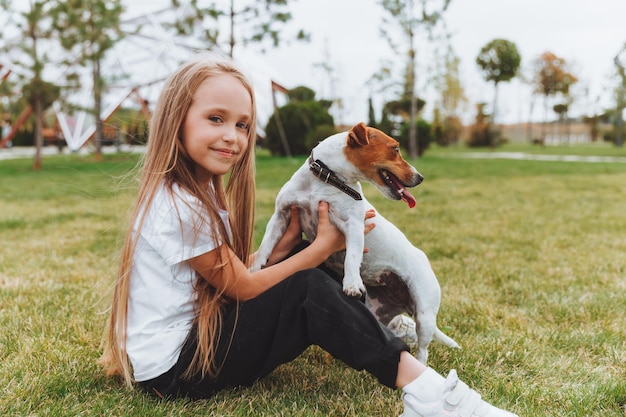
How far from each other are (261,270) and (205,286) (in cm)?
21

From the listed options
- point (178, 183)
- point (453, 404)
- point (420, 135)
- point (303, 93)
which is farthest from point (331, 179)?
point (303, 93)

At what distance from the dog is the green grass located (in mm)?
355

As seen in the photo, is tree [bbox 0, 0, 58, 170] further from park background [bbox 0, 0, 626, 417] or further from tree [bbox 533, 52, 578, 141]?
tree [bbox 533, 52, 578, 141]

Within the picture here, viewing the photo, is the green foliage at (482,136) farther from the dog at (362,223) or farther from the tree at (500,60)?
the dog at (362,223)

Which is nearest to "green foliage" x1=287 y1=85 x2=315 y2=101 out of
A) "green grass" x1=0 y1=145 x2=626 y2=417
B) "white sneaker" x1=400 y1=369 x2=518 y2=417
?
"green grass" x1=0 y1=145 x2=626 y2=417

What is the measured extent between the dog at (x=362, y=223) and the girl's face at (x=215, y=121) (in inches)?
12.6

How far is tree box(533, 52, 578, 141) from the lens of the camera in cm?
3494

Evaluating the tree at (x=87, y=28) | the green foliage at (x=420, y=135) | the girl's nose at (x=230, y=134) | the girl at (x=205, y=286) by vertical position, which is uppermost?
the tree at (x=87, y=28)

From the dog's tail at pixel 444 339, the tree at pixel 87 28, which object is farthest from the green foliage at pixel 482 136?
the dog's tail at pixel 444 339

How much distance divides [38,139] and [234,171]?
46.5 feet

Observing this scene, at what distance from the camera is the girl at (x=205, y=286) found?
187cm

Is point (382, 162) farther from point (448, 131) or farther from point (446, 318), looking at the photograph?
point (448, 131)

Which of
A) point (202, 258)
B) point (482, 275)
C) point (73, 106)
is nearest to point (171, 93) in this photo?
point (202, 258)

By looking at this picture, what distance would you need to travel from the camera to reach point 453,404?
1.70 m
